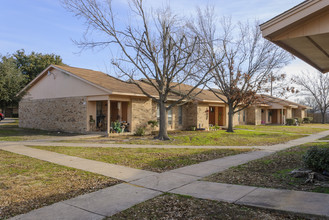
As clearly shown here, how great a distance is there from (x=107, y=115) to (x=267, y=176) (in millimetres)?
13009

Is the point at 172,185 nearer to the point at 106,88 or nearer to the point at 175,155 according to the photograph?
the point at 175,155

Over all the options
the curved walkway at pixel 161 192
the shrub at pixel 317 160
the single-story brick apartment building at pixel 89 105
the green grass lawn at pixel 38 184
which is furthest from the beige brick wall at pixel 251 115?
the green grass lawn at pixel 38 184

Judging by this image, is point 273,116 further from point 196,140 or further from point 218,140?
point 196,140

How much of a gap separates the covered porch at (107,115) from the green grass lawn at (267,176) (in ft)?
36.3

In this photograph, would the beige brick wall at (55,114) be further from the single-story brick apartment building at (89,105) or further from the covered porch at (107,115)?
the covered porch at (107,115)

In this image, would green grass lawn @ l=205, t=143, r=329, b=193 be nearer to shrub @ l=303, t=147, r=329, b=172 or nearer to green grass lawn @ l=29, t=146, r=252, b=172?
shrub @ l=303, t=147, r=329, b=172

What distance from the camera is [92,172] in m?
7.07

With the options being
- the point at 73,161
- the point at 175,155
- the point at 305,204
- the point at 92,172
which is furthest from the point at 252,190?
the point at 73,161

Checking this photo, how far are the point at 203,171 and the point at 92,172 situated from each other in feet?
9.87

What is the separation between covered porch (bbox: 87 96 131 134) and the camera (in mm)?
17672

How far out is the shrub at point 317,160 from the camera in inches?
236

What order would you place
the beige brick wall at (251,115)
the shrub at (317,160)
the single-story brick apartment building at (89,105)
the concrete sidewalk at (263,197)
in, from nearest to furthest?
1. the concrete sidewalk at (263,197)
2. the shrub at (317,160)
3. the single-story brick apartment building at (89,105)
4. the beige brick wall at (251,115)

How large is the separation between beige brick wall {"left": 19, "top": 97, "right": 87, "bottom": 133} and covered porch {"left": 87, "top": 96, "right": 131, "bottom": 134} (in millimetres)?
469

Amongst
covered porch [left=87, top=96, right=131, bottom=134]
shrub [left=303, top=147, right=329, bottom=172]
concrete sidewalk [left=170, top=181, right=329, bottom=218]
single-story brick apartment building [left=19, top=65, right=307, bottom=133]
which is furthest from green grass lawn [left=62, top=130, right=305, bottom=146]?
concrete sidewalk [left=170, top=181, right=329, bottom=218]
